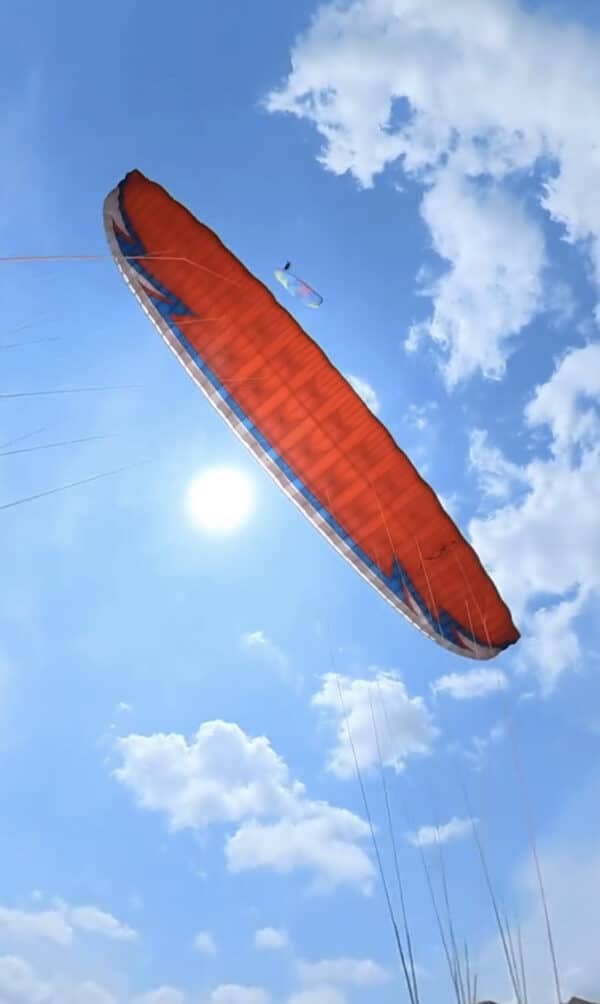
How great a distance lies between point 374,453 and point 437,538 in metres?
2.42

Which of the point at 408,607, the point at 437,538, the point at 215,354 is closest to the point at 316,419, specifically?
the point at 215,354

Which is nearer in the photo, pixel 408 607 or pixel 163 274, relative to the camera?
pixel 163 274

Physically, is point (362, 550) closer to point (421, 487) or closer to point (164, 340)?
point (421, 487)

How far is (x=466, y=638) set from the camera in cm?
1778

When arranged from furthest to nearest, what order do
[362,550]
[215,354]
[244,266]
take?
[362,550]
[215,354]
[244,266]

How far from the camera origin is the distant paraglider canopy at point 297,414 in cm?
1528

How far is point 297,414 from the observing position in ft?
52.1

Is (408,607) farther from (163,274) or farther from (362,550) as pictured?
(163,274)

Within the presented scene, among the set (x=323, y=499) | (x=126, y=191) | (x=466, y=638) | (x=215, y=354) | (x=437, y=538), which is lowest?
(x=466, y=638)

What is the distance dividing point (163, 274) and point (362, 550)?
24.1ft

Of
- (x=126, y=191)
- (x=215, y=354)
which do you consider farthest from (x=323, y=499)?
(x=126, y=191)

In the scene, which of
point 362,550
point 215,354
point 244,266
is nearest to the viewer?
point 244,266

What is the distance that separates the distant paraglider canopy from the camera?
15281mm

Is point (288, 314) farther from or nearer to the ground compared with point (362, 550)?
farther from the ground
